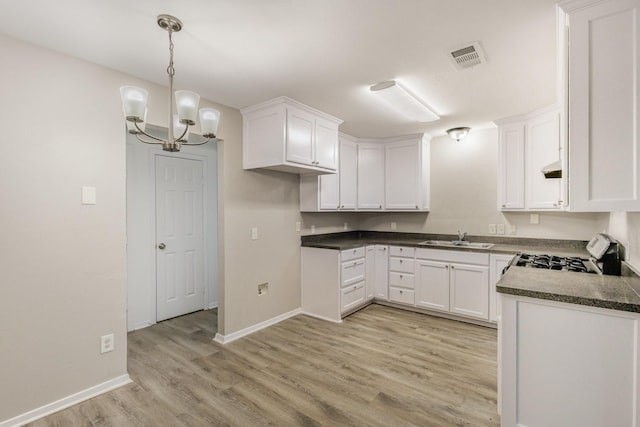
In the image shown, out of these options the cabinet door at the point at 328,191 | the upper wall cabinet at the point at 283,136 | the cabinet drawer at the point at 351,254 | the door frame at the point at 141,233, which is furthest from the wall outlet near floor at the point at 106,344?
the cabinet door at the point at 328,191

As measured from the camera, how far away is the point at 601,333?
1.42 m

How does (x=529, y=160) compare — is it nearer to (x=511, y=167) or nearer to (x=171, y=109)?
Result: (x=511, y=167)

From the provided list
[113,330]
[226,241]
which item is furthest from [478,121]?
[113,330]

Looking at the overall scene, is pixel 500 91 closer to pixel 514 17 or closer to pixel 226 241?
pixel 514 17

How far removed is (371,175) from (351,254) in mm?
1352

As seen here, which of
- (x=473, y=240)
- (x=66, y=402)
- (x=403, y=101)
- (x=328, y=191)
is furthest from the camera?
(x=473, y=240)

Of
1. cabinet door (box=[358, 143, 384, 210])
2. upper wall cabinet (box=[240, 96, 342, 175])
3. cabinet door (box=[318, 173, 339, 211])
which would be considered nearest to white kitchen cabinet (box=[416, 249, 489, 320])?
cabinet door (box=[358, 143, 384, 210])

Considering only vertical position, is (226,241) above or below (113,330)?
above

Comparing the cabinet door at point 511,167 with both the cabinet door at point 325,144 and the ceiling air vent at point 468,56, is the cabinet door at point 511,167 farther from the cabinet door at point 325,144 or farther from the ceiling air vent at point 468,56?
the cabinet door at point 325,144

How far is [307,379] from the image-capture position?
7.79 feet

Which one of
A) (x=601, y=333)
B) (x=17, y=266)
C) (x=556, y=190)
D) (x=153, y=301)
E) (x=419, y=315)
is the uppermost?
(x=556, y=190)

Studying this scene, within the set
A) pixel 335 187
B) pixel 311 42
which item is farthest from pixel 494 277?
pixel 311 42

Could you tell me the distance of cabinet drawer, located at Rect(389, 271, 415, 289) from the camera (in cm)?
396

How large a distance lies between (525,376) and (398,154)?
3.29 meters
